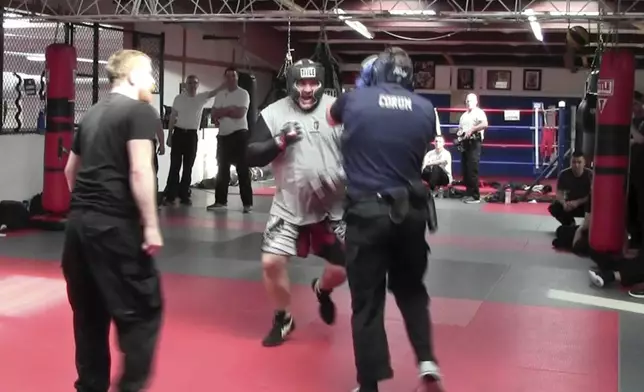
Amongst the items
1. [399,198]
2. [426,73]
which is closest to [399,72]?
[399,198]

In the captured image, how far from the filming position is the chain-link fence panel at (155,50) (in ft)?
35.0

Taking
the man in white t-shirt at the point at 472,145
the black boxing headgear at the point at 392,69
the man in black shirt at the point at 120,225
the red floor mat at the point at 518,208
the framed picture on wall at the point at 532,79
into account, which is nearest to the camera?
the man in black shirt at the point at 120,225

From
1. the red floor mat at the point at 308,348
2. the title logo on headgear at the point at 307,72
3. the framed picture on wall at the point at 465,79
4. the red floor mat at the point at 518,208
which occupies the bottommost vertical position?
the red floor mat at the point at 308,348

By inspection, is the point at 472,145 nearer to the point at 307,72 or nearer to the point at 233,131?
the point at 233,131

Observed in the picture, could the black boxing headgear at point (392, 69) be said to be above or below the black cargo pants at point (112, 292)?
above

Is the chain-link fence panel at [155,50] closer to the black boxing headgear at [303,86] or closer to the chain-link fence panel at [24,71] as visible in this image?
the chain-link fence panel at [24,71]

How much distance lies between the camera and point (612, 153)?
5.84m

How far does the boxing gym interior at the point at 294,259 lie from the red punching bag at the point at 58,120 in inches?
0.8

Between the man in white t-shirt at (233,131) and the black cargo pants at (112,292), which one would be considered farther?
the man in white t-shirt at (233,131)

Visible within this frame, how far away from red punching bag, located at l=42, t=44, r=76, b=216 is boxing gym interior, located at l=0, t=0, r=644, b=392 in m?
0.02

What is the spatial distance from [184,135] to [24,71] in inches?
88.4

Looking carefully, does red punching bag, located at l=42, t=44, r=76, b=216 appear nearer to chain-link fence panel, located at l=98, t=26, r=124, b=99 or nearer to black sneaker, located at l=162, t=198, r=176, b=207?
chain-link fence panel, located at l=98, t=26, r=124, b=99

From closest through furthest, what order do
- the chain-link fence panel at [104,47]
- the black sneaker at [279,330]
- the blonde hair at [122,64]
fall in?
the blonde hair at [122,64]
the black sneaker at [279,330]
the chain-link fence panel at [104,47]

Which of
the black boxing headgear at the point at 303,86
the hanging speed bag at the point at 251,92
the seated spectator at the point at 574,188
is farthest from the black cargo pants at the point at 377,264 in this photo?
the hanging speed bag at the point at 251,92
